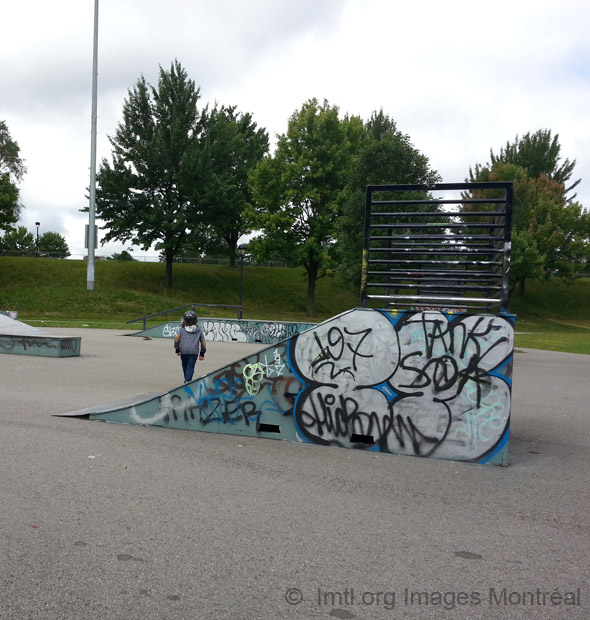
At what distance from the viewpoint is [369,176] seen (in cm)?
3750

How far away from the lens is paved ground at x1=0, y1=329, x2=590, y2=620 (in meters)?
3.27

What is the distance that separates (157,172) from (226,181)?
17.3ft

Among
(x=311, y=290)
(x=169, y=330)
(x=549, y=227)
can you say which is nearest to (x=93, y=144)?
(x=169, y=330)

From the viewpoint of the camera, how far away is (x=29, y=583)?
3350 millimetres

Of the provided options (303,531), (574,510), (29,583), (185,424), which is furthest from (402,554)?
(185,424)

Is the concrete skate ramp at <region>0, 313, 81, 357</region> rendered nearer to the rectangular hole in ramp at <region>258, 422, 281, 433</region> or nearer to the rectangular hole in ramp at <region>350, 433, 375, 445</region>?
the rectangular hole in ramp at <region>258, 422, 281, 433</region>

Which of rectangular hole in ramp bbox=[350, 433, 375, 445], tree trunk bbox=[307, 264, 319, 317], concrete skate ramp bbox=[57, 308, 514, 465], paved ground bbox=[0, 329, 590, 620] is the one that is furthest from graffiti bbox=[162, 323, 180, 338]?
tree trunk bbox=[307, 264, 319, 317]

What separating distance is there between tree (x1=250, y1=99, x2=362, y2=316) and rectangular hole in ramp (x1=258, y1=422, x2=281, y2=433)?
3379cm

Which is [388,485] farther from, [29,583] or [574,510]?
[29,583]

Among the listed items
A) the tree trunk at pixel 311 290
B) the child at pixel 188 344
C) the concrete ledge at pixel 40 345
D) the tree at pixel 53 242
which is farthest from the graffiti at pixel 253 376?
the tree at pixel 53 242

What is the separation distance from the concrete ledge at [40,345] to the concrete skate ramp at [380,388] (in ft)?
28.8

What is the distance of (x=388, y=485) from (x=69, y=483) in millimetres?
2904

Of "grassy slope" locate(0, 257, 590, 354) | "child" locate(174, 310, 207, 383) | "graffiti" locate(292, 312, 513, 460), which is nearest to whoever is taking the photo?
"graffiti" locate(292, 312, 513, 460)

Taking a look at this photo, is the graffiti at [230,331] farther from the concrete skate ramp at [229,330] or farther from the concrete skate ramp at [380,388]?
the concrete skate ramp at [380,388]
